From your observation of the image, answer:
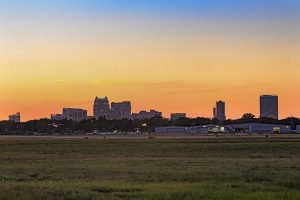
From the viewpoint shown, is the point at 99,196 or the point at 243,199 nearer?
the point at 243,199

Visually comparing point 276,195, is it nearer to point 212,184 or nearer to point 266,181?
point 212,184

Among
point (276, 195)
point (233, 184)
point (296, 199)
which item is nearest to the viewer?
point (296, 199)

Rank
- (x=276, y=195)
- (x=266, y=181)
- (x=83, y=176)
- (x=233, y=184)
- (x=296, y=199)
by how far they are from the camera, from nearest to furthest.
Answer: (x=296, y=199)
(x=276, y=195)
(x=233, y=184)
(x=266, y=181)
(x=83, y=176)

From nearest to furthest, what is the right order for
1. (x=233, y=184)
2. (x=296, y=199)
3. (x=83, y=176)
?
(x=296, y=199) → (x=233, y=184) → (x=83, y=176)

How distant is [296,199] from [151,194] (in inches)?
201

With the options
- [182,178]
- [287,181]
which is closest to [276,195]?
[287,181]

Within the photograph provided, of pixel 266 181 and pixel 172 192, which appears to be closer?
pixel 172 192

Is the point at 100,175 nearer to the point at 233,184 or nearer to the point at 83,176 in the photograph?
the point at 83,176

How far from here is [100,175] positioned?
3016cm

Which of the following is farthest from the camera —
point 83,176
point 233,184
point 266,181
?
point 83,176

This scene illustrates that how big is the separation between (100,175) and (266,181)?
9.40 meters

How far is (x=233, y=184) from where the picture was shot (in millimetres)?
23469

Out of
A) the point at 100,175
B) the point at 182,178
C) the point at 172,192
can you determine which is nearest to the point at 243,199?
the point at 172,192

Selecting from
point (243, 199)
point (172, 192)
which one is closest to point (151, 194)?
point (172, 192)
